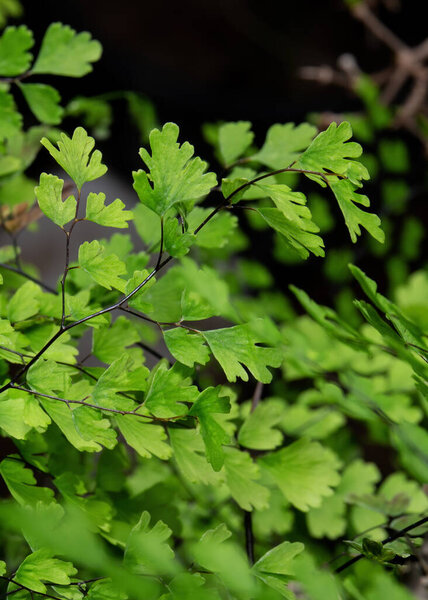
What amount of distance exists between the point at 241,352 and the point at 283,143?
26cm

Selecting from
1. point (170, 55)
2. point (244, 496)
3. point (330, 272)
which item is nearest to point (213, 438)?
point (244, 496)

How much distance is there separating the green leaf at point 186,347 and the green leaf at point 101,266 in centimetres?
5

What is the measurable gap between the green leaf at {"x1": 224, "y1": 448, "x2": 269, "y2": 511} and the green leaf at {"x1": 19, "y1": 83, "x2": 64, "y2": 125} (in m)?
0.38

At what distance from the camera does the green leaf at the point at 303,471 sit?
52 cm

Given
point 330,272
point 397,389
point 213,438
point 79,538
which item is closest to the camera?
point 79,538

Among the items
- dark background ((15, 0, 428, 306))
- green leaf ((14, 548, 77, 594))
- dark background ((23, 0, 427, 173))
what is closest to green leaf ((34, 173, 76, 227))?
green leaf ((14, 548, 77, 594))

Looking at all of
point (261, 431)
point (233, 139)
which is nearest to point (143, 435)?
point (261, 431)

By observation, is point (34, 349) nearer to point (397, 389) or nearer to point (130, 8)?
point (397, 389)

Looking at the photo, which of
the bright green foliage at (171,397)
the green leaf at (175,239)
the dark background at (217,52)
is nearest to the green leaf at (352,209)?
the bright green foliage at (171,397)

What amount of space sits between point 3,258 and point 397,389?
20.4 inches

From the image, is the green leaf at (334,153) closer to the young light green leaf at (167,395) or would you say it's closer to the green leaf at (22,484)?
Answer: the young light green leaf at (167,395)

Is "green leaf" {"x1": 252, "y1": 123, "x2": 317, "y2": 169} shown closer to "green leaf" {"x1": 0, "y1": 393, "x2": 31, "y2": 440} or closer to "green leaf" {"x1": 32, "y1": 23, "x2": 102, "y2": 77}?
"green leaf" {"x1": 32, "y1": 23, "x2": 102, "y2": 77}

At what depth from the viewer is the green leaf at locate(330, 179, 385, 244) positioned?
15.2 inches

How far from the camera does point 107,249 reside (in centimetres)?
52
